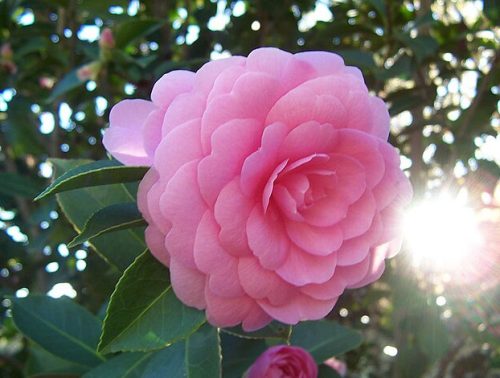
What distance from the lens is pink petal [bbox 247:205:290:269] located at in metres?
0.57

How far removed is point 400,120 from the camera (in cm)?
251

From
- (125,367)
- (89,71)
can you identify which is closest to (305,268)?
(125,367)

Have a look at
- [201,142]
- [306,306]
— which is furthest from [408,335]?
[201,142]

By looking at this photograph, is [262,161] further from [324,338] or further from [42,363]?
[42,363]

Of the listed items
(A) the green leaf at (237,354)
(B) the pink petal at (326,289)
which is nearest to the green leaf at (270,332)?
(B) the pink petal at (326,289)

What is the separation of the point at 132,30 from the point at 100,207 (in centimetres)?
86

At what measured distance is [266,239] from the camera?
58 cm

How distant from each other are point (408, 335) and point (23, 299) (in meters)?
1.30

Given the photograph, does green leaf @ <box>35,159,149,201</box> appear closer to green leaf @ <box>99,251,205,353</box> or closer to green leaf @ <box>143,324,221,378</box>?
green leaf @ <box>99,251,205,353</box>

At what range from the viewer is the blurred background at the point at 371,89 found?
5.24 feet

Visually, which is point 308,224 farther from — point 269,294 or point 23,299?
point 23,299

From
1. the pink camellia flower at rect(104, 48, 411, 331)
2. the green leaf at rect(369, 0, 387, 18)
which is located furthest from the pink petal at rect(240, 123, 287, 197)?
the green leaf at rect(369, 0, 387, 18)

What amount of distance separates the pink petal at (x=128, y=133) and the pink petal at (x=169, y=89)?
32mm

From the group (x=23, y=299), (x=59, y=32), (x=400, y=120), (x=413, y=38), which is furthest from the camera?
(x=400, y=120)
